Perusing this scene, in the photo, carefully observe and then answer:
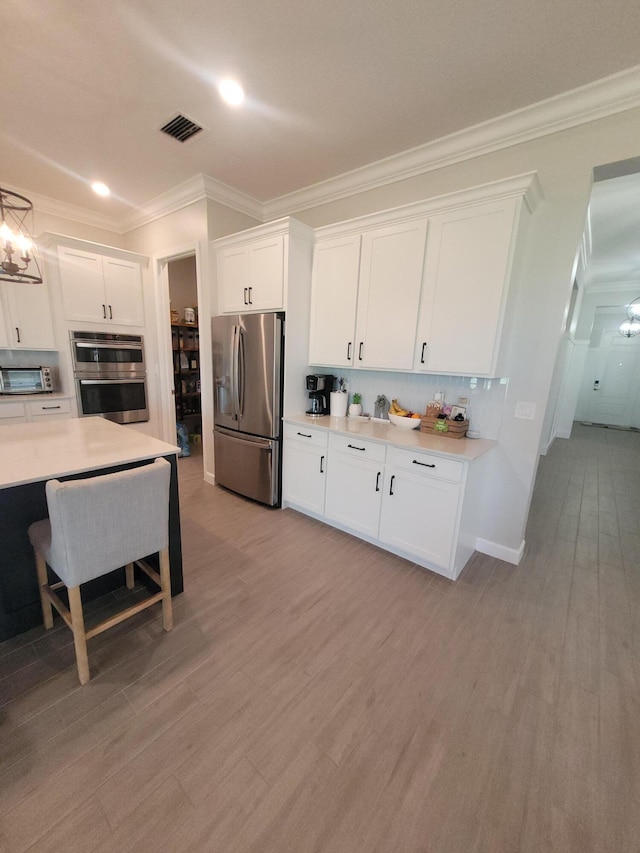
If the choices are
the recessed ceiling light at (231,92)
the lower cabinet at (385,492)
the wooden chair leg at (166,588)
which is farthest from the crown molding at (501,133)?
the wooden chair leg at (166,588)

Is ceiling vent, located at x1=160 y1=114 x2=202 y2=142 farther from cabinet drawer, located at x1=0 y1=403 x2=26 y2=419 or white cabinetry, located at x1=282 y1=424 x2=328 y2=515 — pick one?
cabinet drawer, located at x1=0 y1=403 x2=26 y2=419

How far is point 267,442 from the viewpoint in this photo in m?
3.09

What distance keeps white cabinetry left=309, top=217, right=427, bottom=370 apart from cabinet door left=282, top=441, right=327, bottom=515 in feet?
2.77

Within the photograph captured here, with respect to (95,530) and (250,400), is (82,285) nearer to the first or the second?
(250,400)

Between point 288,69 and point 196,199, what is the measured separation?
5.74ft

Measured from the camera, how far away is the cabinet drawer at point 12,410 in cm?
325

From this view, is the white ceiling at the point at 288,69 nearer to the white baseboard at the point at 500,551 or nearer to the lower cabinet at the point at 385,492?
the lower cabinet at the point at 385,492

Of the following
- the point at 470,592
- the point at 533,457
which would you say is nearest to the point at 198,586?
the point at 470,592

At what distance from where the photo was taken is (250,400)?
3111mm

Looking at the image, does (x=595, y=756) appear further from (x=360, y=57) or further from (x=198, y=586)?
(x=360, y=57)

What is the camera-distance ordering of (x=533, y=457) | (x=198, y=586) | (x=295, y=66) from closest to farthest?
(x=295, y=66) < (x=198, y=586) < (x=533, y=457)

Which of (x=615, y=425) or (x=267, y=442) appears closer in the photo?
(x=267, y=442)

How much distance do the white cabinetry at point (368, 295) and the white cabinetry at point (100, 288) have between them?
8.11ft

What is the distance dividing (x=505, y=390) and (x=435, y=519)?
110 centimetres
